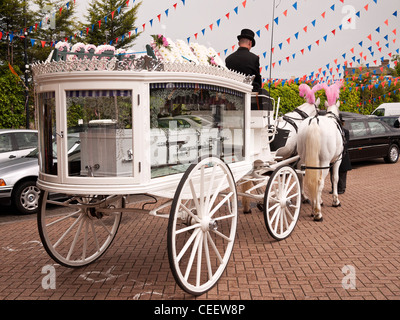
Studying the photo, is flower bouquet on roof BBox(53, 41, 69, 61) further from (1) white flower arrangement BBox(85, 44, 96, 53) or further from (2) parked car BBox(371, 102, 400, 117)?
(2) parked car BBox(371, 102, 400, 117)

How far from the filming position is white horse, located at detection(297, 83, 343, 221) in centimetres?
679

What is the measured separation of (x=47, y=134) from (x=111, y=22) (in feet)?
75.6

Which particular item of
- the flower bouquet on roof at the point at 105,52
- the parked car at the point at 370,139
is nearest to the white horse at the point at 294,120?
the flower bouquet on roof at the point at 105,52

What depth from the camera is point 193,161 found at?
4.54m

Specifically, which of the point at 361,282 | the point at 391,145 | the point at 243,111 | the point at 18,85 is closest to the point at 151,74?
the point at 243,111

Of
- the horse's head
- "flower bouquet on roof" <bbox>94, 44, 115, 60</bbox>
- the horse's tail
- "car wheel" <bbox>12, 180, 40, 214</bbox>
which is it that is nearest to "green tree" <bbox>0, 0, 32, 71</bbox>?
"car wheel" <bbox>12, 180, 40, 214</bbox>

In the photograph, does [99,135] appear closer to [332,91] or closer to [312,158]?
[312,158]

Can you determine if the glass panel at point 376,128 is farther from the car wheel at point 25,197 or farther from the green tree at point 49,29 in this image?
the green tree at point 49,29

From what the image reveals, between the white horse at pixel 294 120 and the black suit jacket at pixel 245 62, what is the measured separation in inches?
64.0

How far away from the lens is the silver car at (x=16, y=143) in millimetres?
9547

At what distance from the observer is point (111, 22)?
25703 mm

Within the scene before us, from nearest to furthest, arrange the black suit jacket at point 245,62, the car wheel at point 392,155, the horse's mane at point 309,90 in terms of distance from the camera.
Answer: the black suit jacket at point 245,62, the horse's mane at point 309,90, the car wheel at point 392,155

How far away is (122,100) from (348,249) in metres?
3.59

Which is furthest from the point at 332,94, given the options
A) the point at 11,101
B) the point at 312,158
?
the point at 11,101
